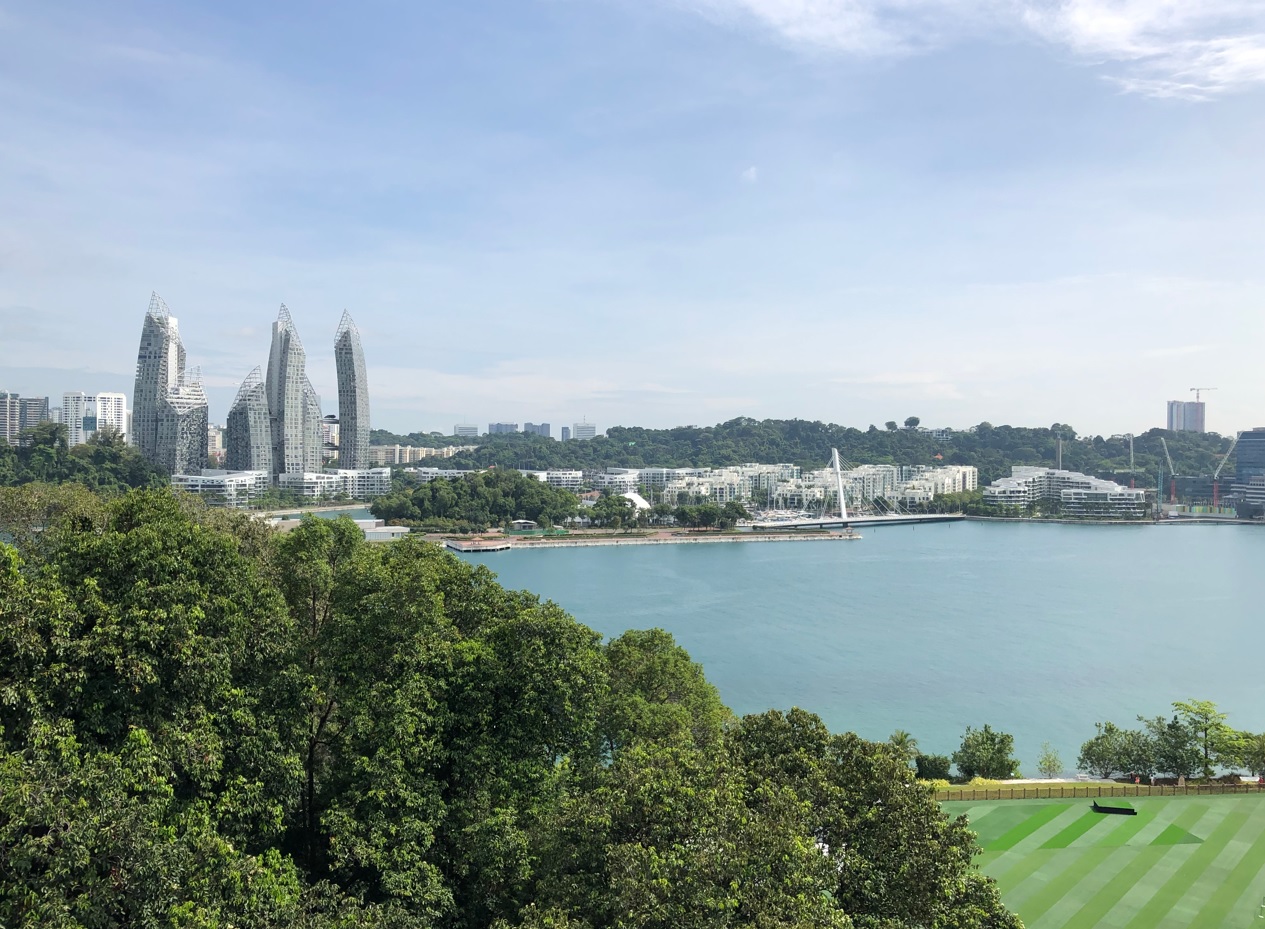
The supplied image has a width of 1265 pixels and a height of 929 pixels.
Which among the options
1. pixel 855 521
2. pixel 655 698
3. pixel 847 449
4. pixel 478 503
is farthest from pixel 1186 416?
pixel 655 698

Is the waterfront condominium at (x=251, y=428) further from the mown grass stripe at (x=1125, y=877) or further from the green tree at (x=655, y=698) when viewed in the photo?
the mown grass stripe at (x=1125, y=877)

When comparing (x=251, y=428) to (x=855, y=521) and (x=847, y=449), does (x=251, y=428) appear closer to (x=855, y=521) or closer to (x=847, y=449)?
(x=855, y=521)

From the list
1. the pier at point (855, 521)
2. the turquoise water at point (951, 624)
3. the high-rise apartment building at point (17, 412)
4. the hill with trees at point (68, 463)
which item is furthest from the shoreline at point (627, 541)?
the high-rise apartment building at point (17, 412)

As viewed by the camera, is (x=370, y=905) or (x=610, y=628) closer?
(x=370, y=905)

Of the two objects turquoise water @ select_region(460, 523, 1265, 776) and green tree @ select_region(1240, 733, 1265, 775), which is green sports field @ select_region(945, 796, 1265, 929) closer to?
green tree @ select_region(1240, 733, 1265, 775)

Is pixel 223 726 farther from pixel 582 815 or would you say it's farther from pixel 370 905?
pixel 582 815

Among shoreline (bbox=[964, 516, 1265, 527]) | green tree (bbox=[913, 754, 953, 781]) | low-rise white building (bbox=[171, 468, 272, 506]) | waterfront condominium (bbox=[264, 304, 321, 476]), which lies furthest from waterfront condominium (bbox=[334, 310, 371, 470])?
green tree (bbox=[913, 754, 953, 781])

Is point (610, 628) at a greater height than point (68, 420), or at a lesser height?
lesser

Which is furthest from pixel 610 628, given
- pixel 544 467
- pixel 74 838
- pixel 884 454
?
pixel 884 454
